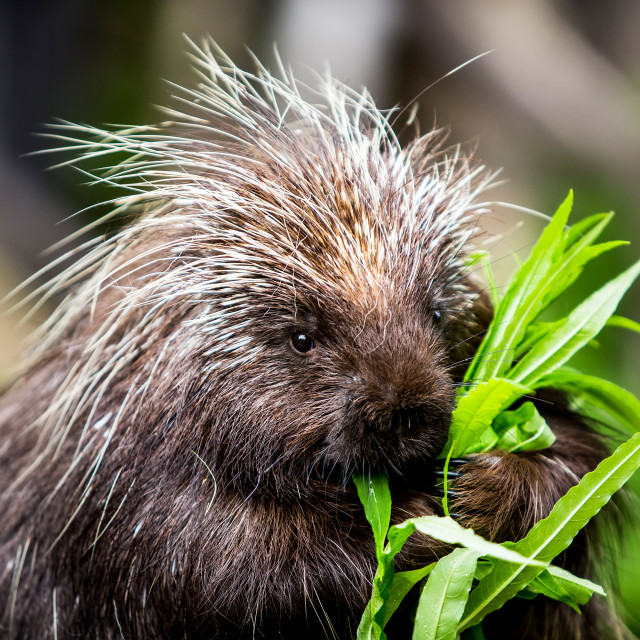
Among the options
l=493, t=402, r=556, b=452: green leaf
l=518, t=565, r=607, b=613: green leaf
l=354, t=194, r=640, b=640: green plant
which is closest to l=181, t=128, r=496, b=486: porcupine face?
l=354, t=194, r=640, b=640: green plant

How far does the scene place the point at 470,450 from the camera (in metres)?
1.99

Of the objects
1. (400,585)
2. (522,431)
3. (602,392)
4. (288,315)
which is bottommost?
(400,585)

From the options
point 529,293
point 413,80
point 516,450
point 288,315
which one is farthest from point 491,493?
point 413,80

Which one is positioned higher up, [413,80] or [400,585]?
[413,80]

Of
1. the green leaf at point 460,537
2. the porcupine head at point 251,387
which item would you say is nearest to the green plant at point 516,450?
the green leaf at point 460,537

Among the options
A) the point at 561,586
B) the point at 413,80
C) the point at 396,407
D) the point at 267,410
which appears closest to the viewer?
the point at 396,407

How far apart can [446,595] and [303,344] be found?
67 centimetres

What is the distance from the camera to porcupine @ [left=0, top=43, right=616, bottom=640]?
6.02 ft

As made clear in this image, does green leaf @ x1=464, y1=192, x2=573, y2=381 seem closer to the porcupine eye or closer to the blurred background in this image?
the porcupine eye

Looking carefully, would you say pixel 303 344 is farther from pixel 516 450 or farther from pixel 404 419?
pixel 516 450

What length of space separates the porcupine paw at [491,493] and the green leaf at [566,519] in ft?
0.70

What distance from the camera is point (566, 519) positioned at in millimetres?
1716

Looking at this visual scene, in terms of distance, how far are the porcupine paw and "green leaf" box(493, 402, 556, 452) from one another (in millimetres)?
58

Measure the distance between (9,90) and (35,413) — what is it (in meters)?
6.43
